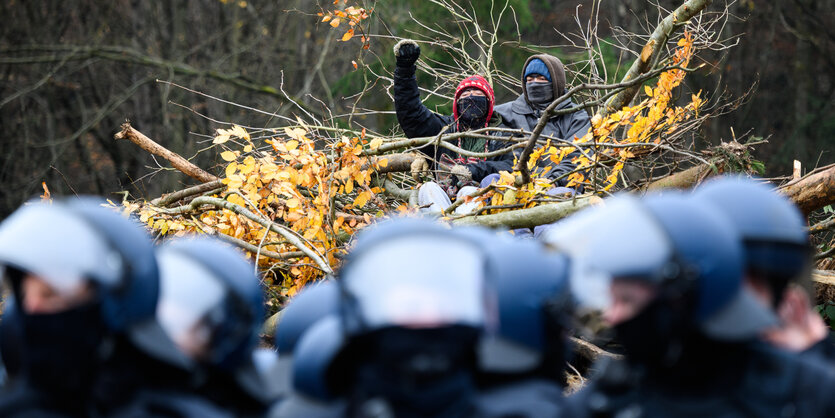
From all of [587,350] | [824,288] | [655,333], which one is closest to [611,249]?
[655,333]

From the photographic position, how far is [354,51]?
14.7 m

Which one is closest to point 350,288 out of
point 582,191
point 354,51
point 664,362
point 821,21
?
point 664,362

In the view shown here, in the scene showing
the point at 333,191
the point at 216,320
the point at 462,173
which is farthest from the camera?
the point at 462,173

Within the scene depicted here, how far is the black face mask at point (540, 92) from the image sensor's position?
21.0 ft

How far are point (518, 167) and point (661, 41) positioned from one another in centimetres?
186

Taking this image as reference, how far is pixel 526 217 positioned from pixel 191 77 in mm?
9291

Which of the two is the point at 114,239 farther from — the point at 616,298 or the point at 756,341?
the point at 756,341

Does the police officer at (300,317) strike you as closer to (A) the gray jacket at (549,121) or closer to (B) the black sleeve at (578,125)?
(A) the gray jacket at (549,121)

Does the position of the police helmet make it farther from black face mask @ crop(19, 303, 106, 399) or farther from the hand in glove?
the hand in glove

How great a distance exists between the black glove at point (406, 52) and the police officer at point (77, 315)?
14.3 ft

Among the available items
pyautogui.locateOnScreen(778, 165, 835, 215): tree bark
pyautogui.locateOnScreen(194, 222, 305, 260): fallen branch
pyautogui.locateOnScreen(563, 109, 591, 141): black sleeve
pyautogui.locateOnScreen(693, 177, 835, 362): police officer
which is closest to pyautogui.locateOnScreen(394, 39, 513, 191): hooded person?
pyautogui.locateOnScreen(563, 109, 591, 141): black sleeve

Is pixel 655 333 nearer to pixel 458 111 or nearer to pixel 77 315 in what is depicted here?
pixel 77 315

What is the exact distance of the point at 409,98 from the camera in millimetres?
6180

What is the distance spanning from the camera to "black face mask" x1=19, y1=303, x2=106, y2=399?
1756mm
